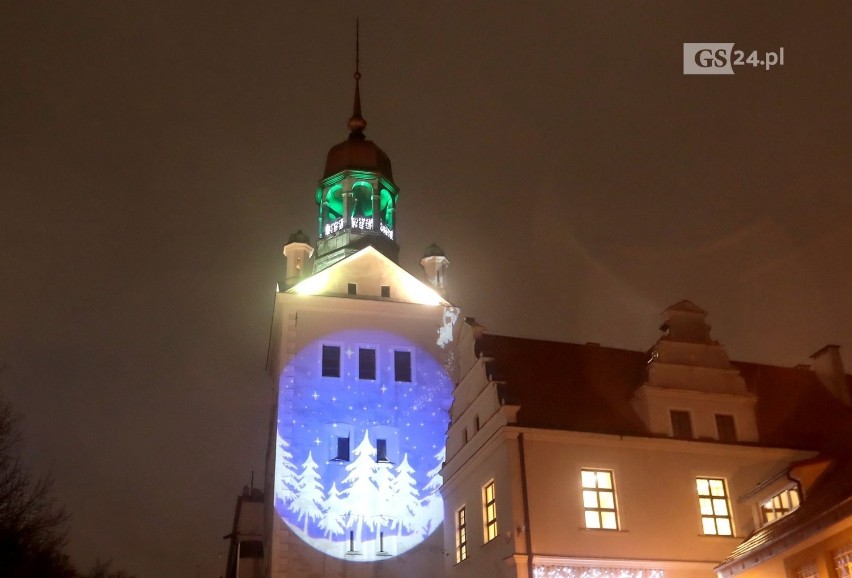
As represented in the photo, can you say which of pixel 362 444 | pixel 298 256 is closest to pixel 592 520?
pixel 362 444

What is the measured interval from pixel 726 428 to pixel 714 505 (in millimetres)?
2373

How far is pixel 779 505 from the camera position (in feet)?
75.3

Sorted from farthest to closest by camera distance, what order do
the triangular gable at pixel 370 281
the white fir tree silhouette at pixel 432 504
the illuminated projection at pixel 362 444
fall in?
the triangular gable at pixel 370 281 < the white fir tree silhouette at pixel 432 504 < the illuminated projection at pixel 362 444

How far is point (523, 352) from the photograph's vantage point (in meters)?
27.7

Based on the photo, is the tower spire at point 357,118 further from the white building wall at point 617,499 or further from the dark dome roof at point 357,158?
the white building wall at point 617,499

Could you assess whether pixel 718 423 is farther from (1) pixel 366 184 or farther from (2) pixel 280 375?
(1) pixel 366 184

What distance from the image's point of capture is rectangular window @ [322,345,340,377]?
35.9 metres

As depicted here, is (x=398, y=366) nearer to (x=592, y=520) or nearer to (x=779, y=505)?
(x=592, y=520)

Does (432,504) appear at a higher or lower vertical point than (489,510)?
higher

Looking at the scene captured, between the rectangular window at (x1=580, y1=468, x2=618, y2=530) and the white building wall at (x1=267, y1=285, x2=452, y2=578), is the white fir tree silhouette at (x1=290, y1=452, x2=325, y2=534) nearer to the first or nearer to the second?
the white building wall at (x1=267, y1=285, x2=452, y2=578)

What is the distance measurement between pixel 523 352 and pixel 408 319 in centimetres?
1071

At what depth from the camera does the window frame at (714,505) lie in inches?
968

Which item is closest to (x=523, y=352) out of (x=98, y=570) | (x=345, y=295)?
(x=345, y=295)

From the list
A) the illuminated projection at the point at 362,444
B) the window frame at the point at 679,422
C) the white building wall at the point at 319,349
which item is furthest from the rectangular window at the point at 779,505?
the illuminated projection at the point at 362,444
